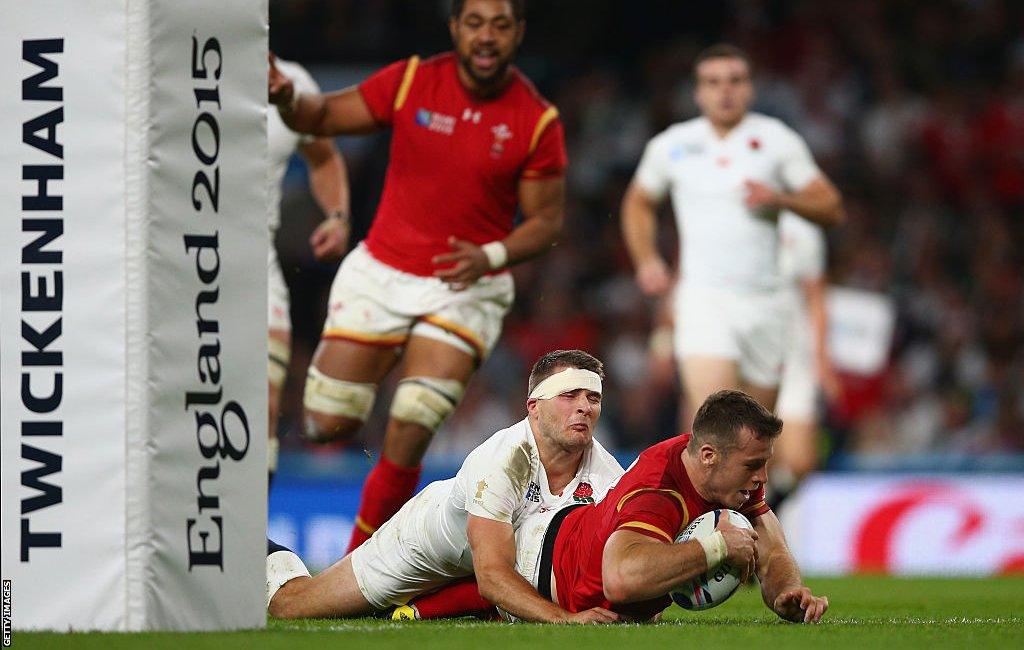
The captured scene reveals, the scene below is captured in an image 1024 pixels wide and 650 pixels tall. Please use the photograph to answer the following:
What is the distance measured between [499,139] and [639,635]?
11.6 feet

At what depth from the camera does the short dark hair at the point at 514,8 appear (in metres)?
8.11

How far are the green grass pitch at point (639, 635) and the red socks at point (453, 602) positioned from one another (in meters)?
0.30

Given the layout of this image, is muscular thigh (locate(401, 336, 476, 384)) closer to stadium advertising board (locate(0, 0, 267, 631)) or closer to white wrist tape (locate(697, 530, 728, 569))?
white wrist tape (locate(697, 530, 728, 569))

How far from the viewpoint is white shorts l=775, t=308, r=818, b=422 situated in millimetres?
11859

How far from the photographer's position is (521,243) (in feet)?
26.7

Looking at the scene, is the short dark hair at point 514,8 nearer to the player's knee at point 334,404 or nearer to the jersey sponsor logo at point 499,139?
the jersey sponsor logo at point 499,139

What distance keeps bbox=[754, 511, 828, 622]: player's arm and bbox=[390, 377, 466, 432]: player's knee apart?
2433mm

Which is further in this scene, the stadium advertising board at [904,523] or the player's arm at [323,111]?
the stadium advertising board at [904,523]

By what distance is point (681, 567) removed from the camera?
17.7 ft

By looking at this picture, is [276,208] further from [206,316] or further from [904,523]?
[904,523]

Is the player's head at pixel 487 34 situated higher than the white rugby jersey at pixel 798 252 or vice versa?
the player's head at pixel 487 34

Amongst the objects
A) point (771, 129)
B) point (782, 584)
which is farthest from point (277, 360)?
point (782, 584)

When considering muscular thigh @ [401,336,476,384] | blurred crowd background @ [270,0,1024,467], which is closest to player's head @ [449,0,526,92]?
muscular thigh @ [401,336,476,384]

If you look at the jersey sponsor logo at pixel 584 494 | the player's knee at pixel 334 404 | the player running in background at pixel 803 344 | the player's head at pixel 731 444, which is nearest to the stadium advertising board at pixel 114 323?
the player's head at pixel 731 444
